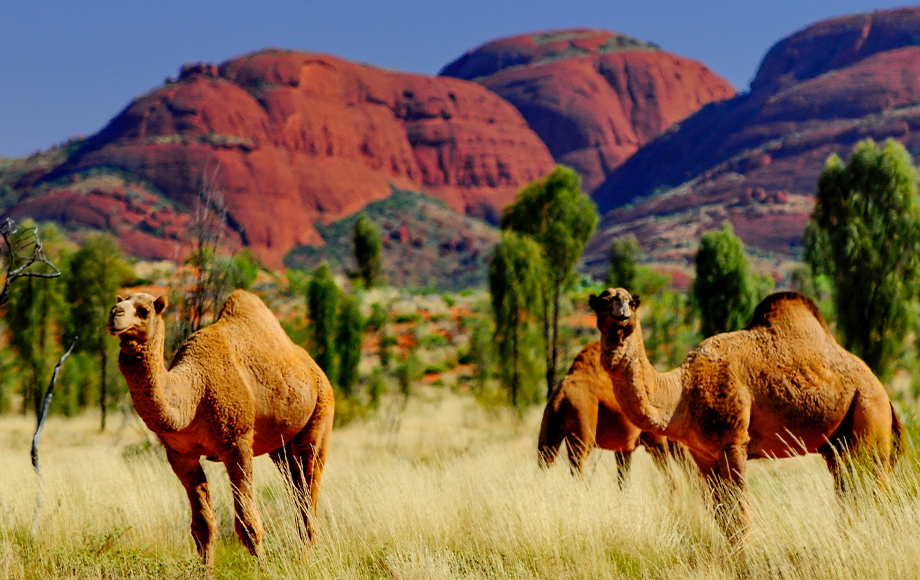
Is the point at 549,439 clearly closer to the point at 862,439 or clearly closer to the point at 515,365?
the point at 862,439

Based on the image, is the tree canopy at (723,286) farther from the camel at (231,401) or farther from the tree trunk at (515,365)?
the camel at (231,401)

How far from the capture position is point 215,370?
19.8ft

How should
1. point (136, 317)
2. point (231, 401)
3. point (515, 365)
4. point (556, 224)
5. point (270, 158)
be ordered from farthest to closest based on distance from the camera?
point (270, 158) < point (515, 365) < point (556, 224) < point (231, 401) < point (136, 317)

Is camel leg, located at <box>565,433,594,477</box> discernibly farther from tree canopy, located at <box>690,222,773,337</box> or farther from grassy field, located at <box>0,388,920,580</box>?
tree canopy, located at <box>690,222,773,337</box>

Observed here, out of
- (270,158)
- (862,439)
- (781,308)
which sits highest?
(270,158)

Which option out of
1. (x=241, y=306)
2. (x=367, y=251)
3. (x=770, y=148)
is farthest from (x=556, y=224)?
(x=770, y=148)

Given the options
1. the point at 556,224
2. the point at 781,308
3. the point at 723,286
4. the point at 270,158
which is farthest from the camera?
the point at 270,158

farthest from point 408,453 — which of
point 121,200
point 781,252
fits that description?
point 121,200

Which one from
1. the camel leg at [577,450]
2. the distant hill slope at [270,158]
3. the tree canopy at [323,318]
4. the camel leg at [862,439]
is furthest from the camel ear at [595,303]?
the distant hill slope at [270,158]

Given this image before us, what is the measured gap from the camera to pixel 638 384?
224 inches

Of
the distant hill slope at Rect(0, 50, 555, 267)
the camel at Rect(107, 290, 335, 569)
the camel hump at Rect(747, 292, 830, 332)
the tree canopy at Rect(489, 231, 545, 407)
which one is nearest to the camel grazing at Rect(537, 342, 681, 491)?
the camel hump at Rect(747, 292, 830, 332)

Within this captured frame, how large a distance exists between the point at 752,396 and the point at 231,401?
3.78 metres

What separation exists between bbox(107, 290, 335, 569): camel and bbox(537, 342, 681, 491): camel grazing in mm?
2988

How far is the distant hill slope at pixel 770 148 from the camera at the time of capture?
127 metres
